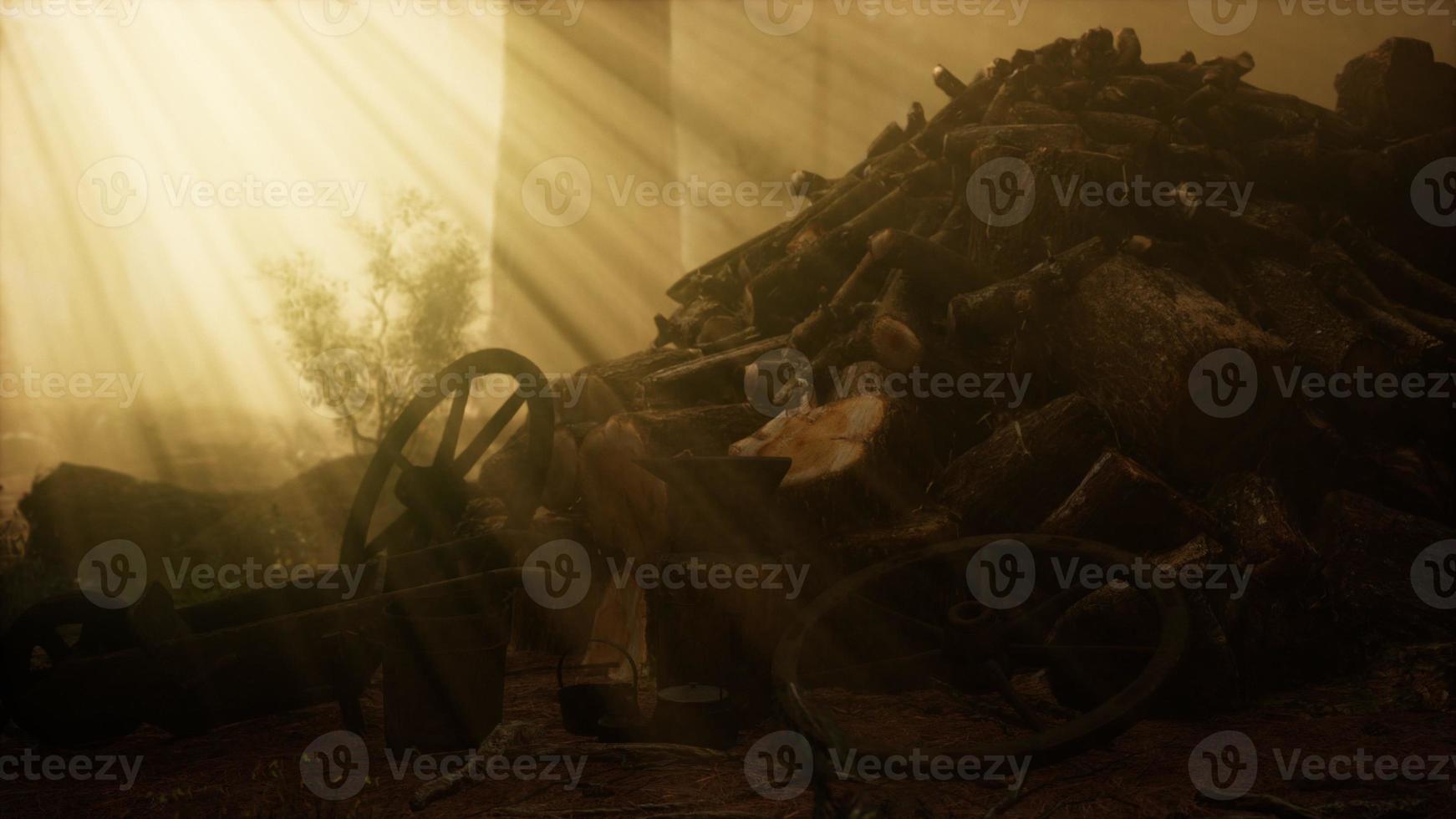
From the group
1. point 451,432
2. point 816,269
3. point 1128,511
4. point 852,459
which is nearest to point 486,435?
point 451,432

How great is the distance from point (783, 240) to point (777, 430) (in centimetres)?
266

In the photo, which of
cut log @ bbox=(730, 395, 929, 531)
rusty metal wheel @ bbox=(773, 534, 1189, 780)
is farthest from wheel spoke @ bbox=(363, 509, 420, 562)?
rusty metal wheel @ bbox=(773, 534, 1189, 780)

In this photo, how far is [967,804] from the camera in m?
2.66

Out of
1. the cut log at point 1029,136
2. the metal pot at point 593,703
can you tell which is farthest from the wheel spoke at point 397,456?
the cut log at point 1029,136

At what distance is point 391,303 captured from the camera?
1498 centimetres

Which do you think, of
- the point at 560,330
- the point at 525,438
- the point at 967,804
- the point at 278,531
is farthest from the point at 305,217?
the point at 967,804

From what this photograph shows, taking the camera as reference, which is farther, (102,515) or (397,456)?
(102,515)

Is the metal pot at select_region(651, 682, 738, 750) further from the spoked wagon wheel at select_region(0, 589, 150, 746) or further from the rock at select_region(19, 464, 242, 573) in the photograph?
the rock at select_region(19, 464, 242, 573)

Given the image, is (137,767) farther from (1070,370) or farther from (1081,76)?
(1081,76)

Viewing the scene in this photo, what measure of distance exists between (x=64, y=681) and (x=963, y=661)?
12.3 ft

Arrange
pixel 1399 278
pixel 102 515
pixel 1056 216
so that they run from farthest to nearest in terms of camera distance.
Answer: pixel 102 515, pixel 1399 278, pixel 1056 216

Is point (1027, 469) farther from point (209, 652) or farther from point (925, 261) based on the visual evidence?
point (209, 652)

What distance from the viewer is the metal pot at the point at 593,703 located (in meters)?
3.36

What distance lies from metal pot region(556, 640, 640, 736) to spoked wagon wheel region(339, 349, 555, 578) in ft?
4.36
